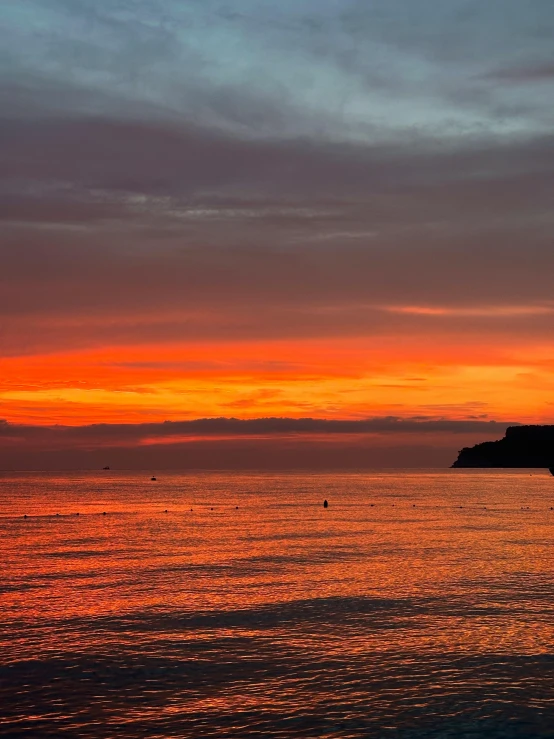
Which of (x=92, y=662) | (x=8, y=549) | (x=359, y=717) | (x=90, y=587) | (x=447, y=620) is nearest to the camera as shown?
(x=359, y=717)

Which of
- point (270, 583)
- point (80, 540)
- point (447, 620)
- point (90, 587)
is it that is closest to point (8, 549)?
point (80, 540)

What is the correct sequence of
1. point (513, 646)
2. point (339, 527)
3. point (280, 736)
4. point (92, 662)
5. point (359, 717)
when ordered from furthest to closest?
point (339, 527) → point (513, 646) → point (92, 662) → point (359, 717) → point (280, 736)

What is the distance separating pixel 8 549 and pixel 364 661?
62070 mm

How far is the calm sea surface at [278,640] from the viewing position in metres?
29.4

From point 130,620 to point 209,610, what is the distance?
5.79m

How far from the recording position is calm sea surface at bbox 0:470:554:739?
96.6ft

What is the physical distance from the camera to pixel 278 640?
41.8 meters

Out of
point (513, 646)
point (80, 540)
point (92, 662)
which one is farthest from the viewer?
point (80, 540)

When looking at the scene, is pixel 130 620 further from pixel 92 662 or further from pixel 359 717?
pixel 359 717

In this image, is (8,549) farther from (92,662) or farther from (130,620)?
(92,662)

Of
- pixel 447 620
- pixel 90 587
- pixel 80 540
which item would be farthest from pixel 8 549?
pixel 447 620

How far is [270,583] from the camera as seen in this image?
61.9 m

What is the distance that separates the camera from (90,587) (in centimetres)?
5988

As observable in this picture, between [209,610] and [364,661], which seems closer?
[364,661]
